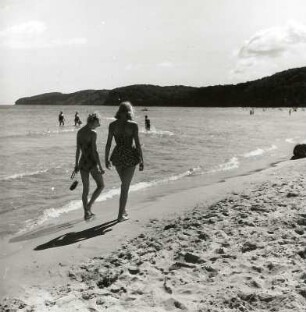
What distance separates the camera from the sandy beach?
3674 mm

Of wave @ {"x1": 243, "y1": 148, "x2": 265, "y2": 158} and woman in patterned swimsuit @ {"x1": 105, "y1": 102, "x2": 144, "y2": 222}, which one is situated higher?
woman in patterned swimsuit @ {"x1": 105, "y1": 102, "x2": 144, "y2": 222}

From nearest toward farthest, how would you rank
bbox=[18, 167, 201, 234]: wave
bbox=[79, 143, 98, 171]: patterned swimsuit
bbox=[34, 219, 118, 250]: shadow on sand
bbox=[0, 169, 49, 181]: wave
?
bbox=[34, 219, 118, 250]: shadow on sand → bbox=[79, 143, 98, 171]: patterned swimsuit → bbox=[18, 167, 201, 234]: wave → bbox=[0, 169, 49, 181]: wave

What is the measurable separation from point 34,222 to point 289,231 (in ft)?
14.1

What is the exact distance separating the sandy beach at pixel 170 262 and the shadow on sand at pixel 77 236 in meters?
0.02

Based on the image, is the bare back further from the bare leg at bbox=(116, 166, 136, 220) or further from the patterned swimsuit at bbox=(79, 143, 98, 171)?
the bare leg at bbox=(116, 166, 136, 220)

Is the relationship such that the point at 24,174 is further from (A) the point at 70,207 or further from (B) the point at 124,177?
(B) the point at 124,177

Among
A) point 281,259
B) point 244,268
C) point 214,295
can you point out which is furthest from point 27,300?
point 281,259

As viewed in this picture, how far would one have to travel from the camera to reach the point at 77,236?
602 centimetres

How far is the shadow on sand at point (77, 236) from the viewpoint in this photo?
5688 mm

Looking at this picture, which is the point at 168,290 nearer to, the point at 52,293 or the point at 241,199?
the point at 52,293

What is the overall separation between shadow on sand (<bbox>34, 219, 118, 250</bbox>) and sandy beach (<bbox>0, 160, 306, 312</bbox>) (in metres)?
0.02

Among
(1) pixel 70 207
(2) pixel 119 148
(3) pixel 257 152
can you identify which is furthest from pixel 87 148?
(3) pixel 257 152

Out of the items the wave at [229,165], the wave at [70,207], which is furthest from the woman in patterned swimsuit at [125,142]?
the wave at [229,165]

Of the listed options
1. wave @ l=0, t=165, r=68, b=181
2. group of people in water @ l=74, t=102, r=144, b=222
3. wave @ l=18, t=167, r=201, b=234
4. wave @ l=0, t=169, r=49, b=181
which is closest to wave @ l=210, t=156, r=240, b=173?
wave @ l=18, t=167, r=201, b=234
